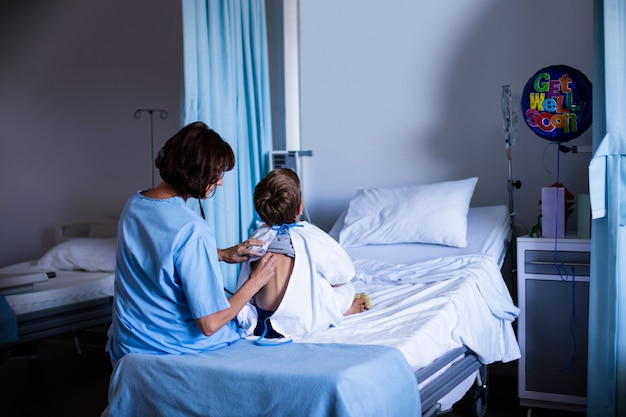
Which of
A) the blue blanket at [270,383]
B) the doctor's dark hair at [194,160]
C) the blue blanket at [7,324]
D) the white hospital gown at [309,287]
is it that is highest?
the doctor's dark hair at [194,160]


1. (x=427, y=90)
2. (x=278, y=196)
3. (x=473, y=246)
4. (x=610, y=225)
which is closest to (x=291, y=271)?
(x=278, y=196)

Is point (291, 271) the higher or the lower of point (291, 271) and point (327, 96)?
the lower

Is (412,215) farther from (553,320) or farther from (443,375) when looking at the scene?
(443,375)

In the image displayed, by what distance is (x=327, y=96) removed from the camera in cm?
404

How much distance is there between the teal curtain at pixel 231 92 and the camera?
3.20 metres

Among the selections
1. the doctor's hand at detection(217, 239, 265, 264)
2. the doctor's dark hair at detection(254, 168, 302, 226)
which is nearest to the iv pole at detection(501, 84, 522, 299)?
the doctor's dark hair at detection(254, 168, 302, 226)

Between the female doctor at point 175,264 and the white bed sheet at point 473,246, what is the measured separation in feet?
4.56

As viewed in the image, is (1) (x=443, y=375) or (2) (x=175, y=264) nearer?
(2) (x=175, y=264)

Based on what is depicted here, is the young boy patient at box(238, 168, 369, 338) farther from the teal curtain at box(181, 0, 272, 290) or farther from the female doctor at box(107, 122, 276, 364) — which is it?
the teal curtain at box(181, 0, 272, 290)

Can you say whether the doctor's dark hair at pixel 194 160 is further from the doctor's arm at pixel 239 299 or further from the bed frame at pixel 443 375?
the bed frame at pixel 443 375

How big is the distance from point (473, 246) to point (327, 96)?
4.72 ft

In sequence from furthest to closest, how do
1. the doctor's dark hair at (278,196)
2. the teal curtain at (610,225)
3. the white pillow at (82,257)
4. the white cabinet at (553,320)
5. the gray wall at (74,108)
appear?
the gray wall at (74,108) < the white pillow at (82,257) < the white cabinet at (553,320) < the teal curtain at (610,225) < the doctor's dark hair at (278,196)

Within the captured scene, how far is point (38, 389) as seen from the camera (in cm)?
359

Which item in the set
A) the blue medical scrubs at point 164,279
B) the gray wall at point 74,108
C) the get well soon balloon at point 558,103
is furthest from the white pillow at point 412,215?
the gray wall at point 74,108
